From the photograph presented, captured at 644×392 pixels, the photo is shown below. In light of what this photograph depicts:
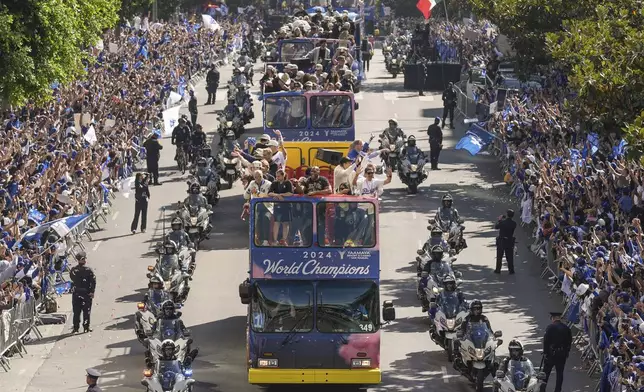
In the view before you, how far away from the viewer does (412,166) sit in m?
43.3

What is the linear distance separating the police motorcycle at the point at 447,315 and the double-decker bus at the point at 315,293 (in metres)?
2.98

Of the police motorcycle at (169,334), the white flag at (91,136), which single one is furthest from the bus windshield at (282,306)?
the white flag at (91,136)

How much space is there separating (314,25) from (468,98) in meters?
9.48

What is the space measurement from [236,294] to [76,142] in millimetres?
8914

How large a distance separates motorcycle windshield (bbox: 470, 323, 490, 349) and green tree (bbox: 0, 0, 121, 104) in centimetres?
1695

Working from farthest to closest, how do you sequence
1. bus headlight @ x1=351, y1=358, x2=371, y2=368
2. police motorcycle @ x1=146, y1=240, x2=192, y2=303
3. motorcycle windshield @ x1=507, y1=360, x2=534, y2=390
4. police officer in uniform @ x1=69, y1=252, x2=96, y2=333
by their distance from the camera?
police motorcycle @ x1=146, y1=240, x2=192, y2=303
police officer in uniform @ x1=69, y1=252, x2=96, y2=333
bus headlight @ x1=351, y1=358, x2=371, y2=368
motorcycle windshield @ x1=507, y1=360, x2=534, y2=390

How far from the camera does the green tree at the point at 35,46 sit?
3938 centimetres

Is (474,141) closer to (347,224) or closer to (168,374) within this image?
(347,224)

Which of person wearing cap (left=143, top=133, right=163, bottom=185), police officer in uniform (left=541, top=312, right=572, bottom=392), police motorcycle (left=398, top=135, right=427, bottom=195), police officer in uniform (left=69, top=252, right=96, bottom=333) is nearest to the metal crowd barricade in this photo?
police officer in uniform (left=69, top=252, right=96, bottom=333)

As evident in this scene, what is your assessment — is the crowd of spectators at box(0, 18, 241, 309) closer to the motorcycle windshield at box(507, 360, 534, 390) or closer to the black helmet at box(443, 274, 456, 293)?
the black helmet at box(443, 274, 456, 293)

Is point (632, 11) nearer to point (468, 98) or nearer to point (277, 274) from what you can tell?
point (277, 274)

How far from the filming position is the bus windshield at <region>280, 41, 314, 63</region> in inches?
1855

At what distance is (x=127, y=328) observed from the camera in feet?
99.3

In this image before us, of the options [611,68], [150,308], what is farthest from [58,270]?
[611,68]
